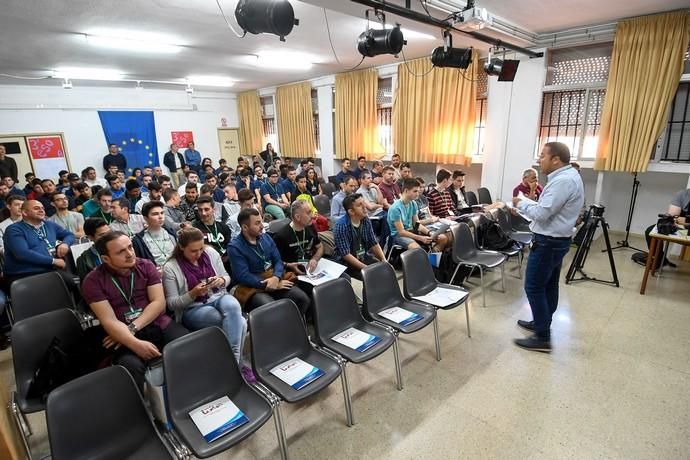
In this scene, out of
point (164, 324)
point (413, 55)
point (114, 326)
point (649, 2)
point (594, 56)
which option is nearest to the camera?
point (114, 326)

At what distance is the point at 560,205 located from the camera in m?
2.55

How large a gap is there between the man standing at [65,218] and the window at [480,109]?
6262mm

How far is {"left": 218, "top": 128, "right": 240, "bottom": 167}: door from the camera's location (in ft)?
37.8

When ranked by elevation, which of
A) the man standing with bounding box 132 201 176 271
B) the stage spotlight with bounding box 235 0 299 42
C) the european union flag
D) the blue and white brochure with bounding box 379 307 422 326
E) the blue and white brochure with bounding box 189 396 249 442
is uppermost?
the stage spotlight with bounding box 235 0 299 42

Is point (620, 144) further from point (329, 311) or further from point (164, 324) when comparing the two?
point (164, 324)

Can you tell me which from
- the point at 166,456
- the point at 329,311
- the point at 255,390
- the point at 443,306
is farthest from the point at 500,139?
the point at 166,456

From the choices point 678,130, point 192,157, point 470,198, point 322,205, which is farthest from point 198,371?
point 192,157

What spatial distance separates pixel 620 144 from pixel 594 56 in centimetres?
149

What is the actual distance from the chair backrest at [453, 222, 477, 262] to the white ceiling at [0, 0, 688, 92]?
2379 mm

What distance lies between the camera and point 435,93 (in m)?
6.83

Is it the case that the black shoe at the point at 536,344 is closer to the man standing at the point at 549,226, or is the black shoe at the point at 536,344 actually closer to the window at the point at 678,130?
the man standing at the point at 549,226

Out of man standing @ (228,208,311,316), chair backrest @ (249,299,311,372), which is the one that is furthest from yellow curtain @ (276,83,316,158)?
chair backrest @ (249,299,311,372)

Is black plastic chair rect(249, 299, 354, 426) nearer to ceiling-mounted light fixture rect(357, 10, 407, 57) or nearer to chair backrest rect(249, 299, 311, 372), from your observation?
chair backrest rect(249, 299, 311, 372)

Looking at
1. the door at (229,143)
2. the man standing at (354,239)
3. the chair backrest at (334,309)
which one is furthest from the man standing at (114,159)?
the chair backrest at (334,309)
